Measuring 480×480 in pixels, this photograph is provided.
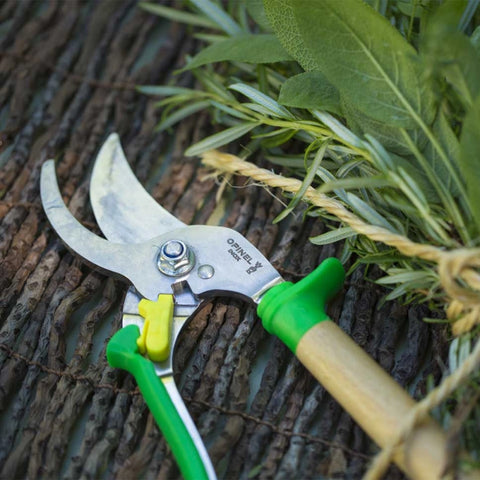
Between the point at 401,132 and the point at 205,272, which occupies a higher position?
the point at 401,132

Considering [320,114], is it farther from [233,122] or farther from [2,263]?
[2,263]

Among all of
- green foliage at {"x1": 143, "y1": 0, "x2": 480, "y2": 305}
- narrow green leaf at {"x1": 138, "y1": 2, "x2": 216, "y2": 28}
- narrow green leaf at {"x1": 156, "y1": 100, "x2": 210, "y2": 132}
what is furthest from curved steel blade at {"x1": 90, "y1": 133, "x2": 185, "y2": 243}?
narrow green leaf at {"x1": 138, "y1": 2, "x2": 216, "y2": 28}

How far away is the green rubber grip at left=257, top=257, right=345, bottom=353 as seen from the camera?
73 cm

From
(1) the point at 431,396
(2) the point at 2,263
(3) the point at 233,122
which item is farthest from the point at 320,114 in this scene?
(2) the point at 2,263

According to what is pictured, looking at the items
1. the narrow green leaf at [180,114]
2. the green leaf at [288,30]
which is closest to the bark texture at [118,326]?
the narrow green leaf at [180,114]

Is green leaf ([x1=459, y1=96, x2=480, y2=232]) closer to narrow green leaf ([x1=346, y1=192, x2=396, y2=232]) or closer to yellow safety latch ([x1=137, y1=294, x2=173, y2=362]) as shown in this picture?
narrow green leaf ([x1=346, y1=192, x2=396, y2=232])

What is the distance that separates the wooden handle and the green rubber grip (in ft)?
0.05

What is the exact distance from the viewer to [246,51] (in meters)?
0.95

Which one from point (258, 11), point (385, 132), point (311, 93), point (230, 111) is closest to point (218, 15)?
point (258, 11)

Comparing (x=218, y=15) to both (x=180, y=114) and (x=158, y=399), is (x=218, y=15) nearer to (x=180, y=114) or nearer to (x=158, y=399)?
(x=180, y=114)

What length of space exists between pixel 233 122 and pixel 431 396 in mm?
580

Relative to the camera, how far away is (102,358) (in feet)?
2.70

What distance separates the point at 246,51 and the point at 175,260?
34cm

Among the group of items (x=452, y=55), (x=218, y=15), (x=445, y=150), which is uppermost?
(x=218, y=15)
